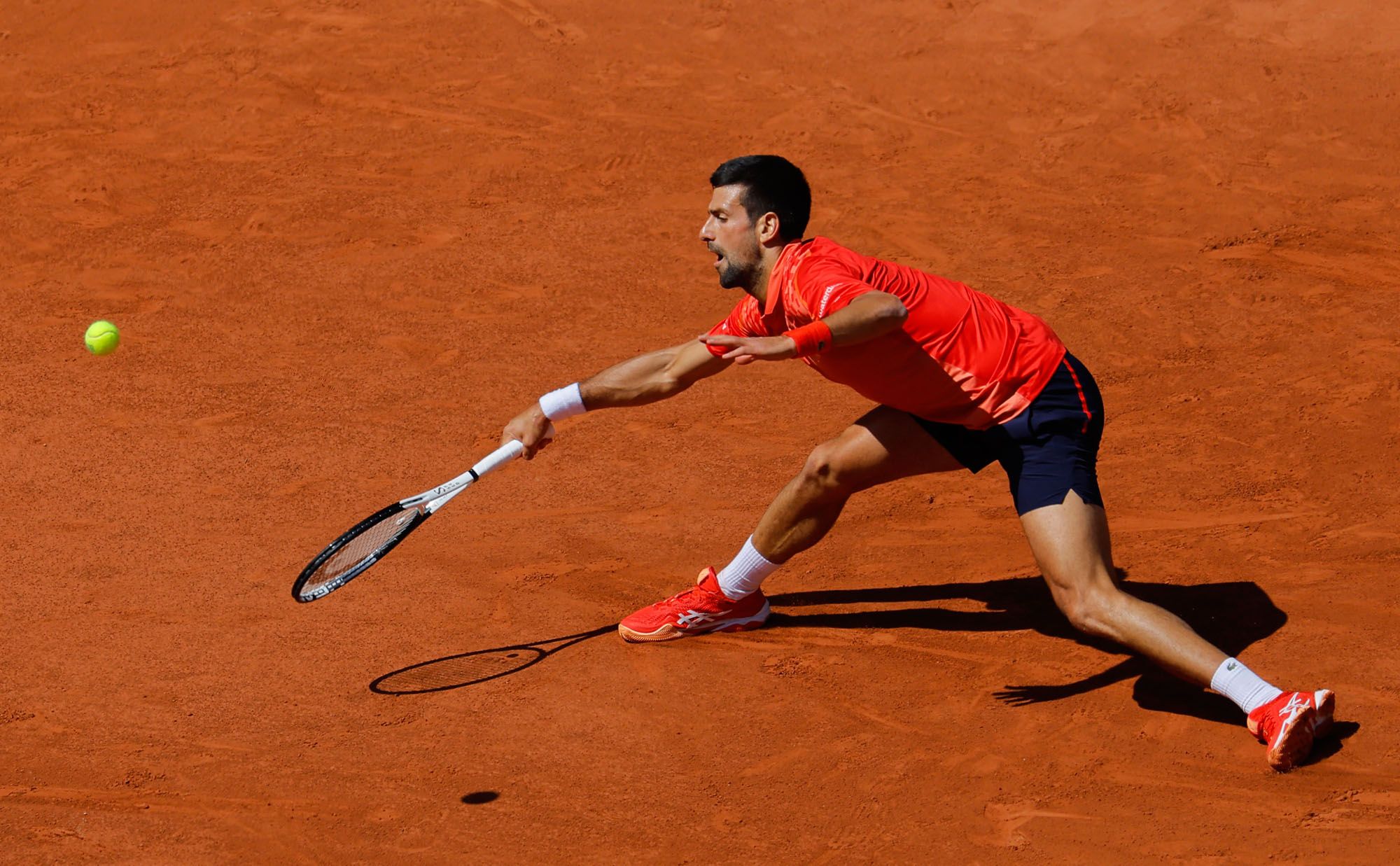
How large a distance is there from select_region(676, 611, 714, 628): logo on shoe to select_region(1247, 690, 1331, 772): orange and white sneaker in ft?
6.44

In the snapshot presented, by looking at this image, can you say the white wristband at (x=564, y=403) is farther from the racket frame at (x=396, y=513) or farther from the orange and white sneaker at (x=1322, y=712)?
the orange and white sneaker at (x=1322, y=712)

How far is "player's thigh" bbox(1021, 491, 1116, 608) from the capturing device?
4.74 metres

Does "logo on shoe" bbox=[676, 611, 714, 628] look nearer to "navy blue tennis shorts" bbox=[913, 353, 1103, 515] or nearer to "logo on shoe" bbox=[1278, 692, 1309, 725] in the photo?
"navy blue tennis shorts" bbox=[913, 353, 1103, 515]

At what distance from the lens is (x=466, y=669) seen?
17.6ft

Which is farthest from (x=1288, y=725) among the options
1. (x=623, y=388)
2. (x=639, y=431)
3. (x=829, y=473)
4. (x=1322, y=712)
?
(x=639, y=431)

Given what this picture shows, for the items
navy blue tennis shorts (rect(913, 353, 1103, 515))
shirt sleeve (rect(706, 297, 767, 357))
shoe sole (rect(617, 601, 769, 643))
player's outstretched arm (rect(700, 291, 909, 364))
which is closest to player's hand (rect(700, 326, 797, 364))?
player's outstretched arm (rect(700, 291, 909, 364))

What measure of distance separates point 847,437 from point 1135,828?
1.64 meters

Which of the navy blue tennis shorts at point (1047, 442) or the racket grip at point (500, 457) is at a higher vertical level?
the navy blue tennis shorts at point (1047, 442)

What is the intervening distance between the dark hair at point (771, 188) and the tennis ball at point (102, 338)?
12.0 ft

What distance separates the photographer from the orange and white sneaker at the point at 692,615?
5.52 metres

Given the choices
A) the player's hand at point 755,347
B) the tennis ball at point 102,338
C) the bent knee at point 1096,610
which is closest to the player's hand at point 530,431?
the player's hand at point 755,347

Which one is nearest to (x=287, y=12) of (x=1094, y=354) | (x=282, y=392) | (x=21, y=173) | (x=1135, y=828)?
(x=21, y=173)

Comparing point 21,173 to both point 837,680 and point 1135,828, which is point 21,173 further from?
point 1135,828

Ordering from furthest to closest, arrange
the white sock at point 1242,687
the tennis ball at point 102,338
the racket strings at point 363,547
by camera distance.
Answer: the tennis ball at point 102,338
the racket strings at point 363,547
the white sock at point 1242,687
